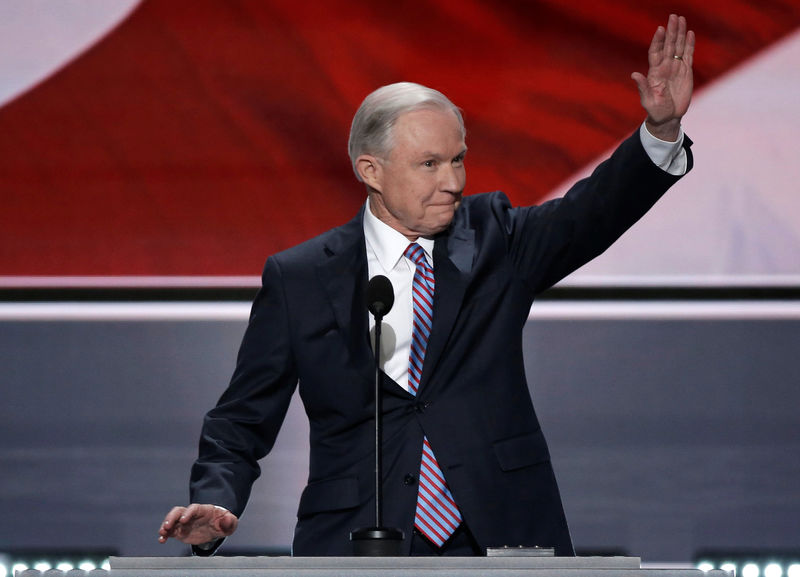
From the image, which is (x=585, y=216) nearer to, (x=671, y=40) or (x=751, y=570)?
(x=671, y=40)

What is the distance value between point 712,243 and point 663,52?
1.40 metres

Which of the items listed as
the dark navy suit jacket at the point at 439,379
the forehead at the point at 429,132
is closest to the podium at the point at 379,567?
the dark navy suit jacket at the point at 439,379

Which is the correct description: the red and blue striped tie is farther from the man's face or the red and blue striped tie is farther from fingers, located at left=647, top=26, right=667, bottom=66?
fingers, located at left=647, top=26, right=667, bottom=66

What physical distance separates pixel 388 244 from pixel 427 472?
1.37 feet

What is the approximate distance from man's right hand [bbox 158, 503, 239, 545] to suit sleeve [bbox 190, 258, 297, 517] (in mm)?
230

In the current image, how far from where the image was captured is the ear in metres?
2.06

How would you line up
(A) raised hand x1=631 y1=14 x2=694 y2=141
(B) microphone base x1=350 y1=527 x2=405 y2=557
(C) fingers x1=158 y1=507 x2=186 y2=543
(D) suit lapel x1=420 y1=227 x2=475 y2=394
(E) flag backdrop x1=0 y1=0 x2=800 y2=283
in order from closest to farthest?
1. (B) microphone base x1=350 y1=527 x2=405 y2=557
2. (C) fingers x1=158 y1=507 x2=186 y2=543
3. (A) raised hand x1=631 y1=14 x2=694 y2=141
4. (D) suit lapel x1=420 y1=227 x2=475 y2=394
5. (E) flag backdrop x1=0 y1=0 x2=800 y2=283

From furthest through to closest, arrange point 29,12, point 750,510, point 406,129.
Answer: point 29,12, point 750,510, point 406,129

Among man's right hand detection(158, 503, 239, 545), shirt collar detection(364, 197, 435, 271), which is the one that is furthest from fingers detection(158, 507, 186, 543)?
shirt collar detection(364, 197, 435, 271)

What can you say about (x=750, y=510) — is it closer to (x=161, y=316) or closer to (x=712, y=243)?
(x=712, y=243)

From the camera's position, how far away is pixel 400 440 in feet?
6.10

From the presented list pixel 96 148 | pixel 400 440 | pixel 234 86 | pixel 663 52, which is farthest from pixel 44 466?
pixel 663 52

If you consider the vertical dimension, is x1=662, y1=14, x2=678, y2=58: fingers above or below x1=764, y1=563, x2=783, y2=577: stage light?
above

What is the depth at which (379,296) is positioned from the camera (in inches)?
65.2
